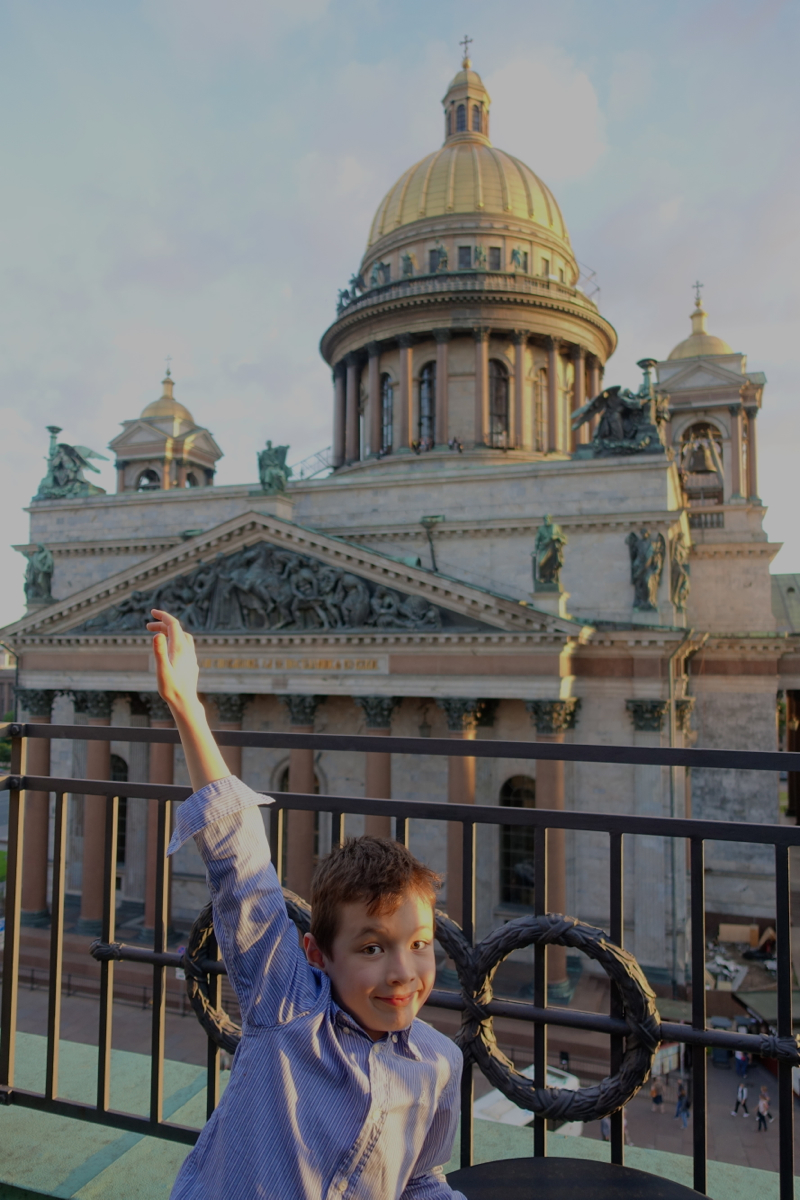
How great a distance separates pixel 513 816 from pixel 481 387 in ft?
119

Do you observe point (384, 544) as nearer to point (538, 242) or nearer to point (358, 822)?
point (358, 822)

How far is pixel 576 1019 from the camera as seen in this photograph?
3.37 metres

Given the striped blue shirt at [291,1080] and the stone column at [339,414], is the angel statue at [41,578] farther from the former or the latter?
the striped blue shirt at [291,1080]

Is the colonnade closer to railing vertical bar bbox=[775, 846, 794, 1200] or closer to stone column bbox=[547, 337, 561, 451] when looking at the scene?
stone column bbox=[547, 337, 561, 451]

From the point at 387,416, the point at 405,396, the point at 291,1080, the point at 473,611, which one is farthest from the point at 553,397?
the point at 291,1080

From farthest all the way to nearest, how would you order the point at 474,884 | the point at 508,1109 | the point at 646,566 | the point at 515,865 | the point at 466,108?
the point at 466,108 → the point at 515,865 → the point at 646,566 → the point at 508,1109 → the point at 474,884

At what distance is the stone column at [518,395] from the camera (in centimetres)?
3794

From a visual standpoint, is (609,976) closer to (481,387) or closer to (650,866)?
(650,866)

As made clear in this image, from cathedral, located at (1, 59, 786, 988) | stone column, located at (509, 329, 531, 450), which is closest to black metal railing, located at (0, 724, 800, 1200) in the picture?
cathedral, located at (1, 59, 786, 988)

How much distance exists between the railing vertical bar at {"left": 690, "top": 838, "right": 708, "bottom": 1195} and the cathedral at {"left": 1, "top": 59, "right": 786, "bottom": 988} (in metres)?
19.1

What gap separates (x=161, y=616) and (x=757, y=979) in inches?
1083

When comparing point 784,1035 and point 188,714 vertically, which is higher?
point 188,714

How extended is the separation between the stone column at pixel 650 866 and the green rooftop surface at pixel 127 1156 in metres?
19.9

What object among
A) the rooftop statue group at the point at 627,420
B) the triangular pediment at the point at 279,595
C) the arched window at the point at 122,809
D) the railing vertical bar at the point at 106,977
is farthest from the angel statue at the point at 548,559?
the railing vertical bar at the point at 106,977
